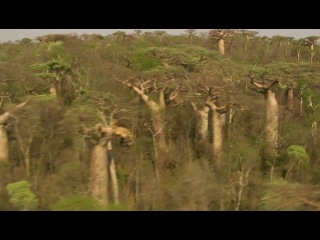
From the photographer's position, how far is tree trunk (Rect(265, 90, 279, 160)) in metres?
8.38

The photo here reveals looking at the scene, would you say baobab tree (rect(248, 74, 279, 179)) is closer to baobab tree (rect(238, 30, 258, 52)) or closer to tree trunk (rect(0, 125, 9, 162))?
tree trunk (rect(0, 125, 9, 162))

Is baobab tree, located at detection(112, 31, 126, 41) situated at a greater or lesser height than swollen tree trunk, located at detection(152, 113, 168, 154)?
greater

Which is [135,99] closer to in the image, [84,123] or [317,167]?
[84,123]

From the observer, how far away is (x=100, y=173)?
5.89 metres

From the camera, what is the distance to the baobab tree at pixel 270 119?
26.7 feet

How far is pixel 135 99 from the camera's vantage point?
9352 millimetres

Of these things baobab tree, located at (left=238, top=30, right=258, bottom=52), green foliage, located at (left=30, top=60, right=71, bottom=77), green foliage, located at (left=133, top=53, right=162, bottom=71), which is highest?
baobab tree, located at (left=238, top=30, right=258, bottom=52)

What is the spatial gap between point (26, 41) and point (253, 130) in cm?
1529

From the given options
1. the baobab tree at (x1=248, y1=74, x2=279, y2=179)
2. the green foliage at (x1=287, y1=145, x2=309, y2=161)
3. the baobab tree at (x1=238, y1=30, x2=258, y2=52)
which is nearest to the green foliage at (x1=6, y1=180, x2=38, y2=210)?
the baobab tree at (x1=248, y1=74, x2=279, y2=179)

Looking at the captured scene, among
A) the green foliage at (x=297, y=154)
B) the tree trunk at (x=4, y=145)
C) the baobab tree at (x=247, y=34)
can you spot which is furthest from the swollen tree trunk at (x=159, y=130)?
the baobab tree at (x=247, y=34)

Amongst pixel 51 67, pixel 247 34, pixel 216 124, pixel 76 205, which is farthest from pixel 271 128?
pixel 247 34

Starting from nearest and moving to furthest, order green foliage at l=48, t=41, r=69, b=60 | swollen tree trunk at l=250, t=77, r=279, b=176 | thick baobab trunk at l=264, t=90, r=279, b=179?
swollen tree trunk at l=250, t=77, r=279, b=176 → thick baobab trunk at l=264, t=90, r=279, b=179 → green foliage at l=48, t=41, r=69, b=60

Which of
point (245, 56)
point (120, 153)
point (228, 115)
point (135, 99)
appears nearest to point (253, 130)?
point (228, 115)

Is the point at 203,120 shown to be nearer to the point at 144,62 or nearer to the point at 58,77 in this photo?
the point at 144,62
